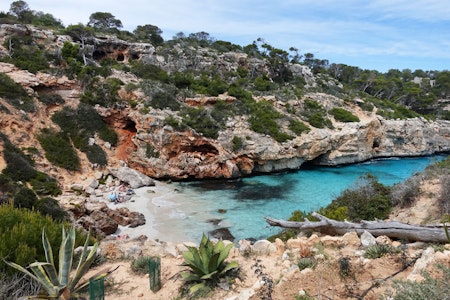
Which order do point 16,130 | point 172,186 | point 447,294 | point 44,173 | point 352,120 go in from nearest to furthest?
point 447,294, point 44,173, point 16,130, point 172,186, point 352,120

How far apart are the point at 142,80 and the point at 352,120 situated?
1946cm

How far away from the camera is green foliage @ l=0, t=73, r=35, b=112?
18348 millimetres

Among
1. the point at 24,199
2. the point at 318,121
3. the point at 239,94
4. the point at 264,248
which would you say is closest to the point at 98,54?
the point at 239,94

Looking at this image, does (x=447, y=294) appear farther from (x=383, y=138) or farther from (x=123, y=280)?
(x=383, y=138)

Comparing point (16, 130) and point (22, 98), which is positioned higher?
point (22, 98)

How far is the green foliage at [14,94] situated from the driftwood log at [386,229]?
1903cm

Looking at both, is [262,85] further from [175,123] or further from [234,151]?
[175,123]

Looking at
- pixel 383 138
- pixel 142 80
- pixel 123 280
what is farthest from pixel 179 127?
pixel 383 138

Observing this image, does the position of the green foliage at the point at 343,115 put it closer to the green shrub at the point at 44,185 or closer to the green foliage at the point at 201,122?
the green foliage at the point at 201,122

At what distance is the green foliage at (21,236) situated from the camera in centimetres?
429

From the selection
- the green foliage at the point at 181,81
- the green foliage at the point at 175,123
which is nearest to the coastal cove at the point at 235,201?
the green foliage at the point at 175,123

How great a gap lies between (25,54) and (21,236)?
80.5 ft

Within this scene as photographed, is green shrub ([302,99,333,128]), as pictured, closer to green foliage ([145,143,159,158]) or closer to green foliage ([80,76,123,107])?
green foliage ([145,143,159,158])

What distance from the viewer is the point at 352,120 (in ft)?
89.2
